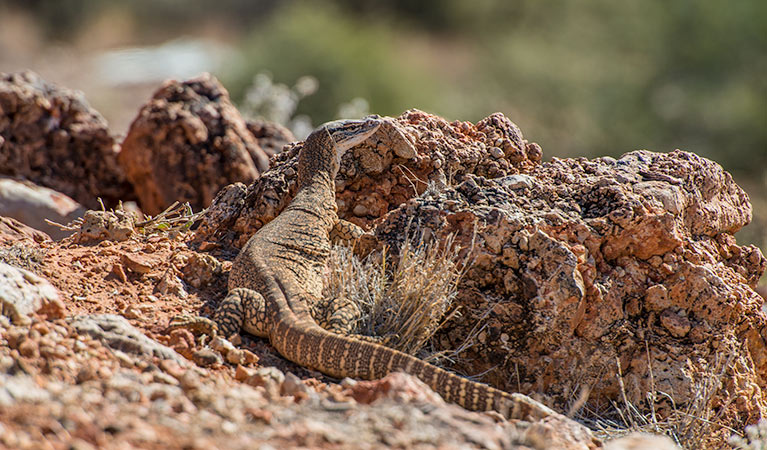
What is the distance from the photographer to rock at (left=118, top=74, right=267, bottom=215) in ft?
31.8

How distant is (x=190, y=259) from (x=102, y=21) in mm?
30266

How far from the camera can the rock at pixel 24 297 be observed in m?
4.35

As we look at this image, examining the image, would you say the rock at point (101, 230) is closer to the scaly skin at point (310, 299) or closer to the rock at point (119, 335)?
the scaly skin at point (310, 299)

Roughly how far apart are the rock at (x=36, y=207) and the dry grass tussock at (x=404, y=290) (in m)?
4.45

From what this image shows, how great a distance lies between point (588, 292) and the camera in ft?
17.0

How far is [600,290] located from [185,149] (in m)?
6.18

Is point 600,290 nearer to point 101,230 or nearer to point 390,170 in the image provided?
point 390,170

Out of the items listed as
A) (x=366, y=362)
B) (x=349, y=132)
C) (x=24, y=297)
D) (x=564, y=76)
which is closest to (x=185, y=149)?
(x=349, y=132)

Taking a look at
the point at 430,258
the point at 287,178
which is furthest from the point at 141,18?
the point at 430,258

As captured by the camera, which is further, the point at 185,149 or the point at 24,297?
the point at 185,149

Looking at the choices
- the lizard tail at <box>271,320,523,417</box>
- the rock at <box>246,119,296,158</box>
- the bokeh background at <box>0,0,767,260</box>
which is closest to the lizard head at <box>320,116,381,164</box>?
the lizard tail at <box>271,320,523,417</box>

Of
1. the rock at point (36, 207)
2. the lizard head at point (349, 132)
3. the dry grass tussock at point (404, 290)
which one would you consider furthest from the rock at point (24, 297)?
the rock at point (36, 207)

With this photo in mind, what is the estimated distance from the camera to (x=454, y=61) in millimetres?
33844

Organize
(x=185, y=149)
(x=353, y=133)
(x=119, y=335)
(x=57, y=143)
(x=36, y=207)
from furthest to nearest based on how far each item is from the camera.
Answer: (x=57, y=143)
(x=185, y=149)
(x=36, y=207)
(x=353, y=133)
(x=119, y=335)
